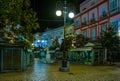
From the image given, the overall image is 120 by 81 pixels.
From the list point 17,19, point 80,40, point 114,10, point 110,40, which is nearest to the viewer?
point 17,19

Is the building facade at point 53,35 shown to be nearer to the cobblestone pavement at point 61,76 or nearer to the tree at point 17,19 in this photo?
the cobblestone pavement at point 61,76

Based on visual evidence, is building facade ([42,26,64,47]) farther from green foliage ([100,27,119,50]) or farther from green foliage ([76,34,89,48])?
green foliage ([100,27,119,50])

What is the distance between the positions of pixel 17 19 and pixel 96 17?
35.0m

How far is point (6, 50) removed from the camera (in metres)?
24.1

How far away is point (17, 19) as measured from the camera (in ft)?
50.4

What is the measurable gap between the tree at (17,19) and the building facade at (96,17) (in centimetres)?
2580

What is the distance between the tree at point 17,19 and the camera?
47.4 ft

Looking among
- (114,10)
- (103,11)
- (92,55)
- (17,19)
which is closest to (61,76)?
(17,19)

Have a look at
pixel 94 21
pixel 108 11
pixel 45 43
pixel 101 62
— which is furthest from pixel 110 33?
pixel 45 43

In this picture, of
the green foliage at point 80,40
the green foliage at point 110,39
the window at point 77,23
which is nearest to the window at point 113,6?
the green foliage at point 110,39

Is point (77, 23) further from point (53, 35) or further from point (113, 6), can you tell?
point (53, 35)

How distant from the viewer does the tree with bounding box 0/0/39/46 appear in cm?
1444

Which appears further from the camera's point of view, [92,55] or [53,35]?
[53,35]

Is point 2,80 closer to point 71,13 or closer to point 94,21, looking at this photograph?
point 71,13
